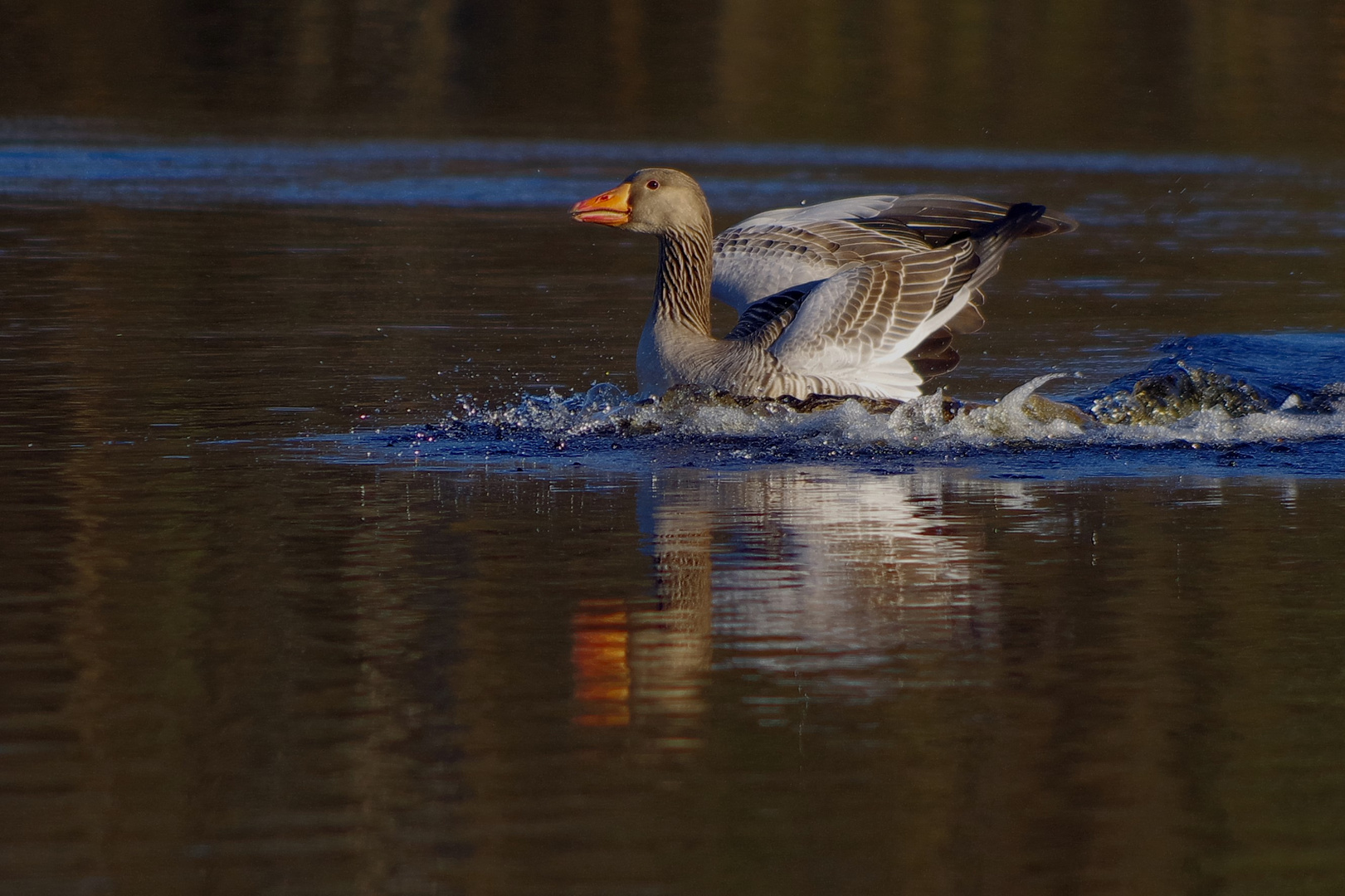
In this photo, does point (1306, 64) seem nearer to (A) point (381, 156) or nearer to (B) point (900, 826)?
(A) point (381, 156)

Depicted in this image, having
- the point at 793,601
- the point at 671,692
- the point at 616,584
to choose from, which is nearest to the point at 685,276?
the point at 616,584

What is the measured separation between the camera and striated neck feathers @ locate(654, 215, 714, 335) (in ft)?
35.1

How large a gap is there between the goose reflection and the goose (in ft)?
4.91

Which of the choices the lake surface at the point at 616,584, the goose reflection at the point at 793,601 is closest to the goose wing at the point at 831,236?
the lake surface at the point at 616,584

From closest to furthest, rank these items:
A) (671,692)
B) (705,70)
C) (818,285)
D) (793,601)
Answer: (671,692) < (793,601) < (818,285) < (705,70)

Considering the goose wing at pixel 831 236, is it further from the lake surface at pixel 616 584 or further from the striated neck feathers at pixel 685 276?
the lake surface at pixel 616 584

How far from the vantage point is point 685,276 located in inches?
423

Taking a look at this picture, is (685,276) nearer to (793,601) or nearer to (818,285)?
(818,285)

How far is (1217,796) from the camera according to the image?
4.87 metres

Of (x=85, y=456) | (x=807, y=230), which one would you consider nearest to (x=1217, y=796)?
(x=85, y=456)

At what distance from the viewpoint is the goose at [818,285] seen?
10.0 metres

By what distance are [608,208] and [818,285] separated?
1.19 metres

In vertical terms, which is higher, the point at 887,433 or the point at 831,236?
the point at 831,236

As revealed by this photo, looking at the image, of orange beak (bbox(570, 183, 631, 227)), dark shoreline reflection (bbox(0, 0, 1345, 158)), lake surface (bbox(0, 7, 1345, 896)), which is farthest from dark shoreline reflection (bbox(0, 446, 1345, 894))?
dark shoreline reflection (bbox(0, 0, 1345, 158))
